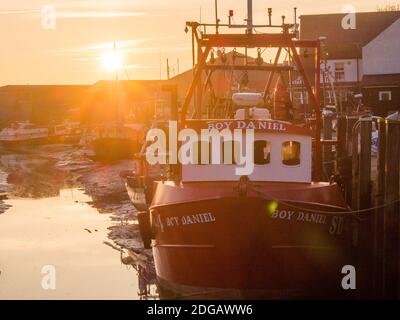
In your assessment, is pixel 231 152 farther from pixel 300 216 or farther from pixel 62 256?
pixel 62 256

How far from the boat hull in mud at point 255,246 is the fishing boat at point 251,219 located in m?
0.02

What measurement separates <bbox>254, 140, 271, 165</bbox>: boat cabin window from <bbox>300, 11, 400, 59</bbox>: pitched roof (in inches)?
1954

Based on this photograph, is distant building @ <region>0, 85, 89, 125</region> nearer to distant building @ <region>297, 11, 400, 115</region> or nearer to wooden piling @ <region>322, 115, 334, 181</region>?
distant building @ <region>297, 11, 400, 115</region>

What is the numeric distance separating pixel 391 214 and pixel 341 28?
171 feet

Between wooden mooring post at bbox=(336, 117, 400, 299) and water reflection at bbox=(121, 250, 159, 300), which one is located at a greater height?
wooden mooring post at bbox=(336, 117, 400, 299)

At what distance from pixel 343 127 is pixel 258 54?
350 cm

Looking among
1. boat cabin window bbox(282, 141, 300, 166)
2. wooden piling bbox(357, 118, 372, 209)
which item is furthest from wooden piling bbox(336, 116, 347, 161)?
boat cabin window bbox(282, 141, 300, 166)

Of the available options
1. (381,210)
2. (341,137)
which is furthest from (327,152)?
(381,210)

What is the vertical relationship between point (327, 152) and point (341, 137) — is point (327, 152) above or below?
below

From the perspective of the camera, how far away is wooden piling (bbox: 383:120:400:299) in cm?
1405

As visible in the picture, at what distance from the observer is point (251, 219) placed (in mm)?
13164

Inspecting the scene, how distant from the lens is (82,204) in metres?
30.3

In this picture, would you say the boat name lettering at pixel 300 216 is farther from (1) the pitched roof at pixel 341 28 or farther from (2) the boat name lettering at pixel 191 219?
(1) the pitched roof at pixel 341 28

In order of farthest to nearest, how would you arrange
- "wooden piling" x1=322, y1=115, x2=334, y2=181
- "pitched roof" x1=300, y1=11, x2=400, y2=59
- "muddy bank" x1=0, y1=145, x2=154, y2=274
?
"pitched roof" x1=300, y1=11, x2=400, y2=59 → "muddy bank" x1=0, y1=145, x2=154, y2=274 → "wooden piling" x1=322, y1=115, x2=334, y2=181
